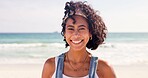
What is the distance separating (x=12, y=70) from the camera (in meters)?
11.2

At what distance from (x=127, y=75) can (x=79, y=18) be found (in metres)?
7.92

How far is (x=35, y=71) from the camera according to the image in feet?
35.7

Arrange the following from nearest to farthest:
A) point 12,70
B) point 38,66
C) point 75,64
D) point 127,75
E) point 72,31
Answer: point 72,31, point 75,64, point 127,75, point 12,70, point 38,66

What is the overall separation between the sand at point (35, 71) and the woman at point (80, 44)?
24.2ft

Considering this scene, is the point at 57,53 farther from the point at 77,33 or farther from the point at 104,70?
the point at 77,33

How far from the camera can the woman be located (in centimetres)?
248

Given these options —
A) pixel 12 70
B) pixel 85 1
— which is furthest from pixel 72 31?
pixel 12 70

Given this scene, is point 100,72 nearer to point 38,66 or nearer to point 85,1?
point 85,1

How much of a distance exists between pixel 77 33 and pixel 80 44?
0.27 feet

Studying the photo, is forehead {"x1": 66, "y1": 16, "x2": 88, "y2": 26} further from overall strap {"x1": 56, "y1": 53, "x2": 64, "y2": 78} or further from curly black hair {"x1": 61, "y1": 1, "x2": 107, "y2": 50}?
overall strap {"x1": 56, "y1": 53, "x2": 64, "y2": 78}

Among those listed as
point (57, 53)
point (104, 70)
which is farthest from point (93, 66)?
point (57, 53)

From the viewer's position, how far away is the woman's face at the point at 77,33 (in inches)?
95.9

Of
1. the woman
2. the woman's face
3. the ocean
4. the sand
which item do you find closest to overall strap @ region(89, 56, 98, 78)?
the woman

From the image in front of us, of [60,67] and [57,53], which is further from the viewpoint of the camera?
[57,53]
